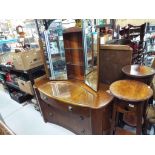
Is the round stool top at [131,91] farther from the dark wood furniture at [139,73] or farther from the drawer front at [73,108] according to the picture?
the drawer front at [73,108]

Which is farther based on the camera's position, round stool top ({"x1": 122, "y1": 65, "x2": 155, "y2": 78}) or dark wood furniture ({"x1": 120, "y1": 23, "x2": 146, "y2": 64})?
dark wood furniture ({"x1": 120, "y1": 23, "x2": 146, "y2": 64})

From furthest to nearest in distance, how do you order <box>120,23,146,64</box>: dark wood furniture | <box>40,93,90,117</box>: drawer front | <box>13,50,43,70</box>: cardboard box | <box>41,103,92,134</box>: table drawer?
<box>120,23,146,64</box>: dark wood furniture
<box>13,50,43,70</box>: cardboard box
<box>41,103,92,134</box>: table drawer
<box>40,93,90,117</box>: drawer front

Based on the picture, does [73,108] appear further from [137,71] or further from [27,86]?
[27,86]

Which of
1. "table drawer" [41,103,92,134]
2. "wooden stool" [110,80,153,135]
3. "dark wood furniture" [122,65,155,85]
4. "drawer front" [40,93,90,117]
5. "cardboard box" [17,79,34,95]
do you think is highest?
"dark wood furniture" [122,65,155,85]

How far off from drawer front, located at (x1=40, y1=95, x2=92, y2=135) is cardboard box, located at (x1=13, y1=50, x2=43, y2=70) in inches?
28.3

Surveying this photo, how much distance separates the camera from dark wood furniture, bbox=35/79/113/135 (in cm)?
149

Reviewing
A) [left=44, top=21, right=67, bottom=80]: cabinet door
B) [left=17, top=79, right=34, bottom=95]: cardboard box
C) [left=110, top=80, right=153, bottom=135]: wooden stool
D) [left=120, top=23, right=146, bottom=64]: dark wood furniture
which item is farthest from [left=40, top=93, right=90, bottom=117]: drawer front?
[left=120, top=23, right=146, bottom=64]: dark wood furniture

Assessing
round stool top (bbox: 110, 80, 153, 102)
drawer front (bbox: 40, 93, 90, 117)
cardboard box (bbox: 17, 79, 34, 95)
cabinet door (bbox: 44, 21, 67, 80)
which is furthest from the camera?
cardboard box (bbox: 17, 79, 34, 95)

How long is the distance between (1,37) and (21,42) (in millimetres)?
1473

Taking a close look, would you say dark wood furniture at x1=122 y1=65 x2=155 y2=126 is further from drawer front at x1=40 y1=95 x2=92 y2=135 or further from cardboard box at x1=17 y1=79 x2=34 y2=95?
cardboard box at x1=17 y1=79 x2=34 y2=95

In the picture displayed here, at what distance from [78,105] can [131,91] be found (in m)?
0.57

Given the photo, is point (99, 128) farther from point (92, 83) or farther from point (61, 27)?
point (61, 27)

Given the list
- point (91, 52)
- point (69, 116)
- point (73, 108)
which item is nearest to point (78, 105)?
point (73, 108)

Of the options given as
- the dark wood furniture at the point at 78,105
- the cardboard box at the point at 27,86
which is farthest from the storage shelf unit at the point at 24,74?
the dark wood furniture at the point at 78,105
